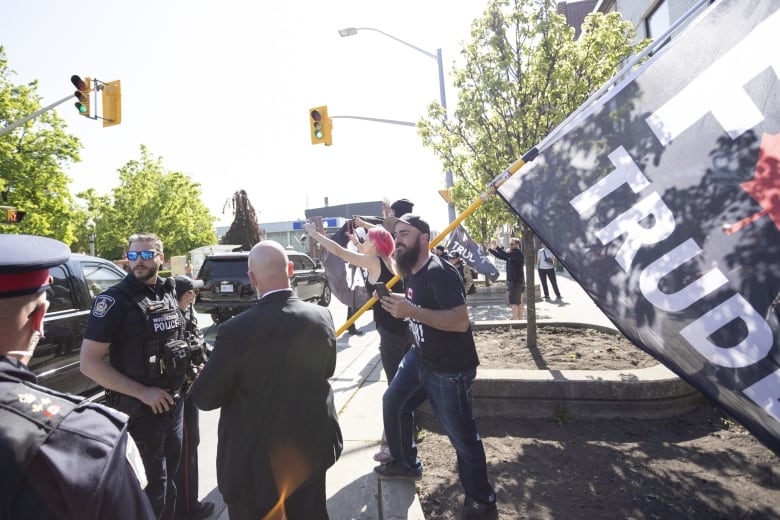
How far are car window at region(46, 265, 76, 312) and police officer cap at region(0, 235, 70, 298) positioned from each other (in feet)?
12.3

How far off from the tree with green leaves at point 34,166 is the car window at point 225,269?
14593 millimetres

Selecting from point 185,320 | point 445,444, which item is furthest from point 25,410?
point 445,444

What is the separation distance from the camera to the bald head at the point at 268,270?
2.27m

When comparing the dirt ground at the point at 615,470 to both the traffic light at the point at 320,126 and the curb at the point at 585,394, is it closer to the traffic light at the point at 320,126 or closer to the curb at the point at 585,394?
the curb at the point at 585,394

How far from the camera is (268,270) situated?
2.27 meters

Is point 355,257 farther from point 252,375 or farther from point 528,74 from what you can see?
point 528,74

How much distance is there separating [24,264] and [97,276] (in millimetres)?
4743

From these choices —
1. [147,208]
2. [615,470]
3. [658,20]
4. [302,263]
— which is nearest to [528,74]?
[615,470]

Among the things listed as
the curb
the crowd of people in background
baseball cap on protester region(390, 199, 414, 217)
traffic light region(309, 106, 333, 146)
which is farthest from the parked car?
traffic light region(309, 106, 333, 146)

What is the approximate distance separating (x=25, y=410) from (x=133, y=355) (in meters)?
1.86

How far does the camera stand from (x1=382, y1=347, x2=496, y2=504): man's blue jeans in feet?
8.89

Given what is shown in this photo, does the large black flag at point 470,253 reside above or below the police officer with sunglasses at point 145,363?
above

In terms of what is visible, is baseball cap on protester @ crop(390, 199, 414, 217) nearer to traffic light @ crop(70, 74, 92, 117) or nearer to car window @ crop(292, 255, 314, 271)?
car window @ crop(292, 255, 314, 271)

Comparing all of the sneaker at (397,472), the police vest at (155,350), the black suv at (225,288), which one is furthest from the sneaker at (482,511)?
the black suv at (225,288)
